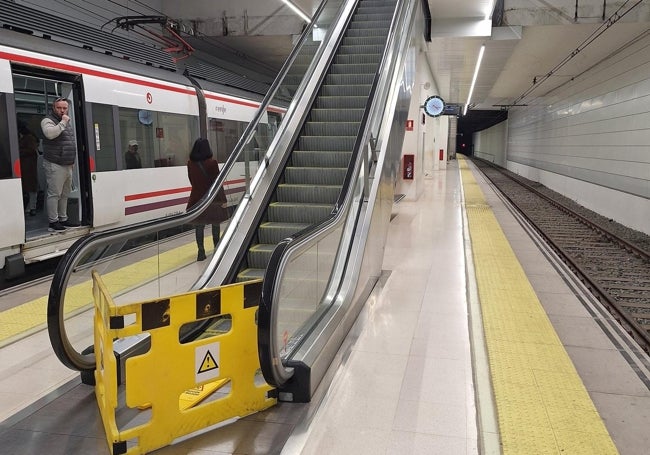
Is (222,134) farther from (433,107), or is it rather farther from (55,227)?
(433,107)

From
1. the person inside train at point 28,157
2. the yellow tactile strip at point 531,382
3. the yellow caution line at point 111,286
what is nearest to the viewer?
the yellow tactile strip at point 531,382

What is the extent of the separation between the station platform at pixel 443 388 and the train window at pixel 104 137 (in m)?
2.22

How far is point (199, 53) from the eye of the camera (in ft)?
53.5

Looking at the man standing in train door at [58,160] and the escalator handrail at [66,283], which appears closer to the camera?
the escalator handrail at [66,283]

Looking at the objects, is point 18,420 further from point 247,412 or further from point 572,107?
point 572,107

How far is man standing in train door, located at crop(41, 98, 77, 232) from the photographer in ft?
21.0

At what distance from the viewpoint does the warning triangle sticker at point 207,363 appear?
114 inches

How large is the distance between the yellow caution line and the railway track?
13.9 feet

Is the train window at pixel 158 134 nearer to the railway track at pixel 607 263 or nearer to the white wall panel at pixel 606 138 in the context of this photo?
the railway track at pixel 607 263

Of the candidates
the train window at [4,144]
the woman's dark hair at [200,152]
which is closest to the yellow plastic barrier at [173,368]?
the train window at [4,144]

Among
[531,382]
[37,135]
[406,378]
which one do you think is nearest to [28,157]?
[37,135]

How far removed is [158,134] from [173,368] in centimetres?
648

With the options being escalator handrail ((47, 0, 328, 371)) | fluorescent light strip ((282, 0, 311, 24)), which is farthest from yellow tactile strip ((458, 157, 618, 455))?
fluorescent light strip ((282, 0, 311, 24))

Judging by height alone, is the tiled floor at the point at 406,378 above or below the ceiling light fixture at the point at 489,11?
below
